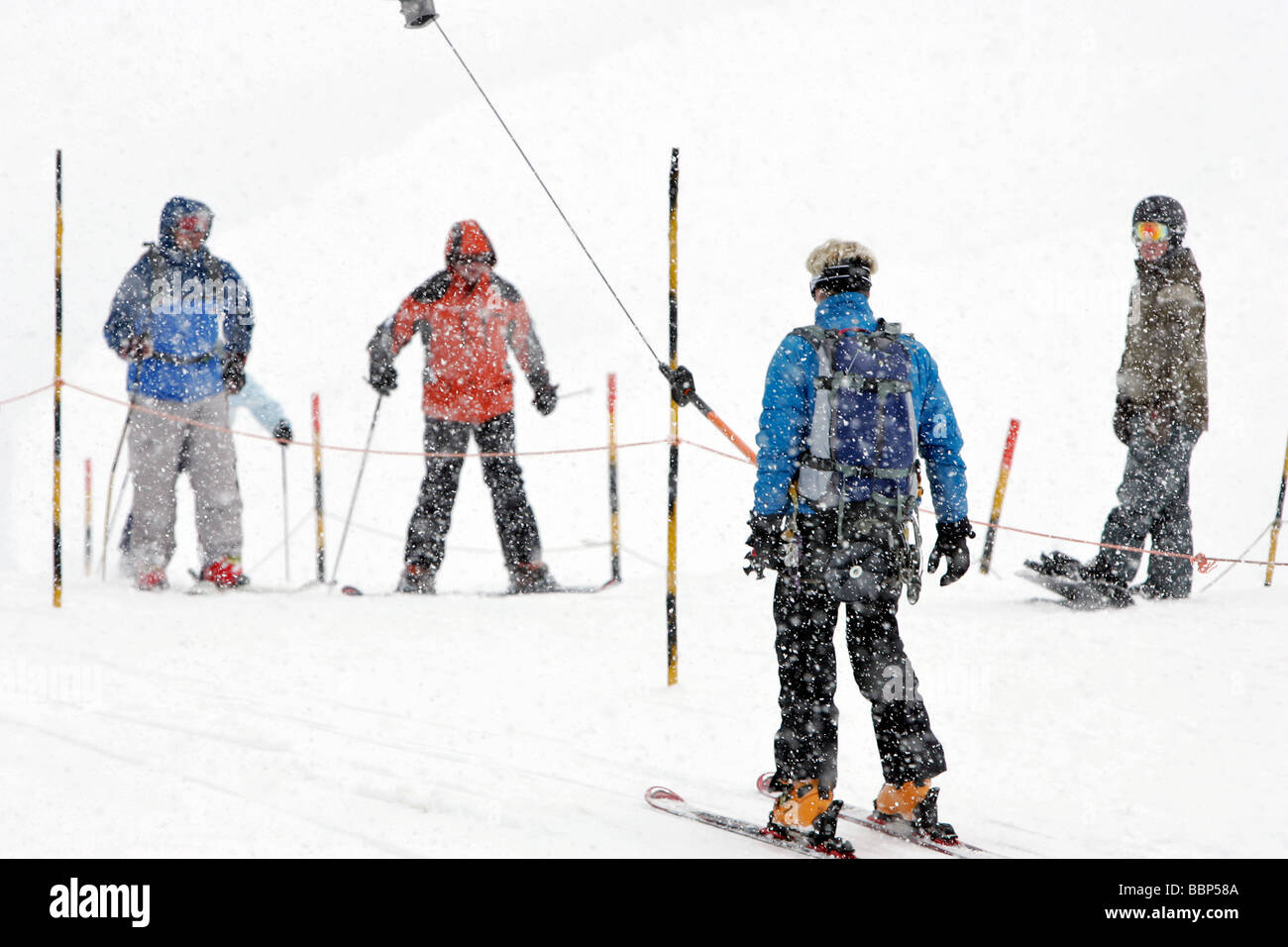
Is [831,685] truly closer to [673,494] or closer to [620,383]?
[673,494]

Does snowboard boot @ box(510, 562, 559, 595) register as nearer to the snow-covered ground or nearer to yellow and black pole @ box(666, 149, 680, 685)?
the snow-covered ground

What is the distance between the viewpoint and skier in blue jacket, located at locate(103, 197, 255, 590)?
25.8 feet

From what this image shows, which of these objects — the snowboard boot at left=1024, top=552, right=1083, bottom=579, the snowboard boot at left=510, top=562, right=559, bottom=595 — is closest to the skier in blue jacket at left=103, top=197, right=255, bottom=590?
the snowboard boot at left=510, top=562, right=559, bottom=595

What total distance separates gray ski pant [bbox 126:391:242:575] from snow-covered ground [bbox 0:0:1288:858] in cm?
63

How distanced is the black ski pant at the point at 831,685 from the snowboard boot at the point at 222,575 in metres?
5.15

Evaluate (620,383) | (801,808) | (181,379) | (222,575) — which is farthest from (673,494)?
(620,383)

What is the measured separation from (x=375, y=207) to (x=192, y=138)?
693cm

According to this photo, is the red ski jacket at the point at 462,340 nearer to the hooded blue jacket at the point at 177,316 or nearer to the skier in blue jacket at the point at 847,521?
the hooded blue jacket at the point at 177,316

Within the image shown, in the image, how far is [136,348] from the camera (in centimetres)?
791

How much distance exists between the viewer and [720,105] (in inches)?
1073

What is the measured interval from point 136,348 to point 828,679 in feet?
18.7

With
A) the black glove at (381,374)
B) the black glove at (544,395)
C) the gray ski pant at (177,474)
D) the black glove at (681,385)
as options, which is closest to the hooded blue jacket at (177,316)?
the gray ski pant at (177,474)

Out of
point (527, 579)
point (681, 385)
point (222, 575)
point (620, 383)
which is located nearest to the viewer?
point (681, 385)

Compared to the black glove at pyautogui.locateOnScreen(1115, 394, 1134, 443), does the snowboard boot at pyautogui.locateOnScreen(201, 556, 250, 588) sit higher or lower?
lower
